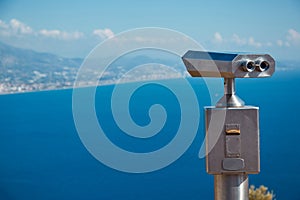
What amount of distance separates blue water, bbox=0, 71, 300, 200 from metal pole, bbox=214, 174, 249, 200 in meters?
6.67

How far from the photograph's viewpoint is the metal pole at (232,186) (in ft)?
5.52

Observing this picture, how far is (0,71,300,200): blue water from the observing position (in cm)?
1149

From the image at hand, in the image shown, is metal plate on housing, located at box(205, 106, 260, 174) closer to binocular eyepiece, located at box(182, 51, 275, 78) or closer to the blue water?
binocular eyepiece, located at box(182, 51, 275, 78)

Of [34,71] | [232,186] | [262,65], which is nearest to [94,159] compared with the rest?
[34,71]

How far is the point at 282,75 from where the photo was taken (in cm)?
1354

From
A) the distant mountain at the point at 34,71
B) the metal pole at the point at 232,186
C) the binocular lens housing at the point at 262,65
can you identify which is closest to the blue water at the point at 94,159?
the distant mountain at the point at 34,71

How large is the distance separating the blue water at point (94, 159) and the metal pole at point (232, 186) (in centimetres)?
667

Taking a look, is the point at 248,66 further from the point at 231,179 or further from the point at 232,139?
the point at 231,179

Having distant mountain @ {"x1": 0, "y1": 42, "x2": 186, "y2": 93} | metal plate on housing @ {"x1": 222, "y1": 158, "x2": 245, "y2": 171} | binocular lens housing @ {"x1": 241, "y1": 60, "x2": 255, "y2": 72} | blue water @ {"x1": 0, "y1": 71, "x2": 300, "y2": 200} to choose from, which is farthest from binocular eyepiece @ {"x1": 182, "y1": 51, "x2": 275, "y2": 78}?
distant mountain @ {"x1": 0, "y1": 42, "x2": 186, "y2": 93}

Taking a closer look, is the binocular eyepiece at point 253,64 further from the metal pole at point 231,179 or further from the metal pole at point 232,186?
the metal pole at point 232,186

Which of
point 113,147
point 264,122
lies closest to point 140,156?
point 113,147

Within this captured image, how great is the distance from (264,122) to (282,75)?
2035 mm

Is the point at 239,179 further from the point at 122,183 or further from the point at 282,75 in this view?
the point at 282,75

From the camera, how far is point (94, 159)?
11.8 meters
